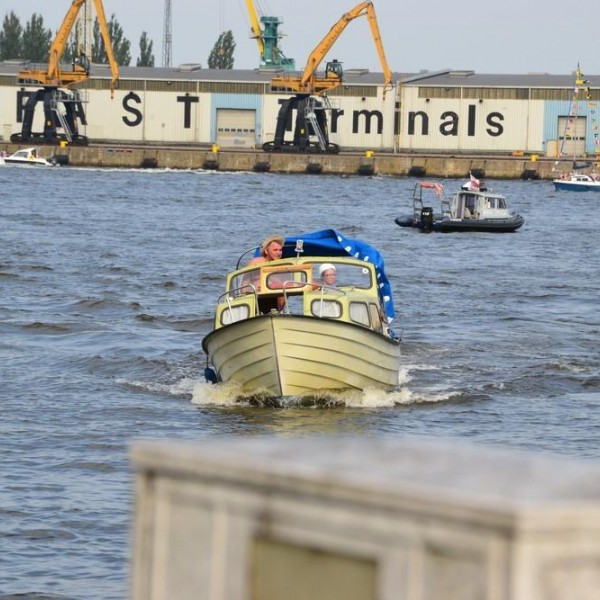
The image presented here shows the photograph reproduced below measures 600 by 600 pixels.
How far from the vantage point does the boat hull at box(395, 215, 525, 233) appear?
182 feet

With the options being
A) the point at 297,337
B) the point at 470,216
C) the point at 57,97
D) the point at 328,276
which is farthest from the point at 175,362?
the point at 57,97

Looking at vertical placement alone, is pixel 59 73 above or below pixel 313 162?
above

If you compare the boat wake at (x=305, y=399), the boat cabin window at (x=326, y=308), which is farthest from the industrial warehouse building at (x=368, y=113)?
the boat cabin window at (x=326, y=308)

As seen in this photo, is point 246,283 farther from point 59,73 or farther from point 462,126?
point 59,73

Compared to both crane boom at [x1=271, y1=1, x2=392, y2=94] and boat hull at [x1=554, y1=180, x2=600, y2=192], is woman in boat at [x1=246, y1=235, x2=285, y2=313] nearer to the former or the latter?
boat hull at [x1=554, y1=180, x2=600, y2=192]

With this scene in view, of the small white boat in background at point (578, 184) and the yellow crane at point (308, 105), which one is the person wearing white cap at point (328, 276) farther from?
the yellow crane at point (308, 105)

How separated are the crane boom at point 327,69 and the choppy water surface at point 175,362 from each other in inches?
2009

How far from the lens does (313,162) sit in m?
105

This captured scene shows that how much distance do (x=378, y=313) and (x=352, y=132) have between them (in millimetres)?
90606

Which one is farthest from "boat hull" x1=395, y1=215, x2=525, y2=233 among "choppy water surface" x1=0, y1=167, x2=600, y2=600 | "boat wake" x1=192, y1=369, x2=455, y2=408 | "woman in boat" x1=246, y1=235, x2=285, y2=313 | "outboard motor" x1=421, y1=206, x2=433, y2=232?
"boat wake" x1=192, y1=369, x2=455, y2=408

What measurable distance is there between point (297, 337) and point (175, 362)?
18.7 feet

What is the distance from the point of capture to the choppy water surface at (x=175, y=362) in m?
13.8

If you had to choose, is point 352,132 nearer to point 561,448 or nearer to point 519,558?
point 561,448

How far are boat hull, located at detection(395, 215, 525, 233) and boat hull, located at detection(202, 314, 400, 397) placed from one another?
36.4 metres
